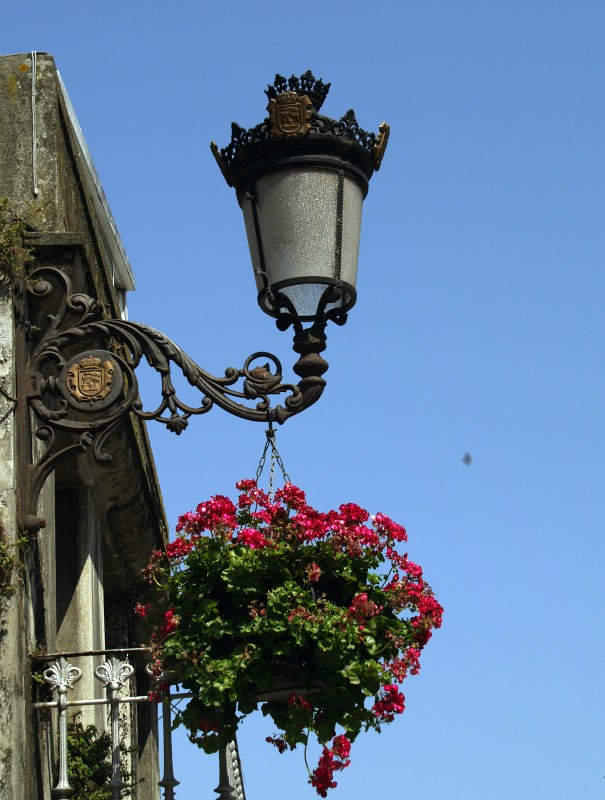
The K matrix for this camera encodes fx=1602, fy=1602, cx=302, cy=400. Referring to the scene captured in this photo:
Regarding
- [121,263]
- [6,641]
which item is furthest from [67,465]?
[121,263]

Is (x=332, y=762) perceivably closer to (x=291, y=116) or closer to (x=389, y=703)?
(x=389, y=703)

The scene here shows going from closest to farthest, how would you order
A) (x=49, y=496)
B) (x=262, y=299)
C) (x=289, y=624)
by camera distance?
(x=289, y=624)
(x=262, y=299)
(x=49, y=496)

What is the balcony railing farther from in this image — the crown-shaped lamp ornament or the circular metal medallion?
the crown-shaped lamp ornament

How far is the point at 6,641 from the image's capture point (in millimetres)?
6250

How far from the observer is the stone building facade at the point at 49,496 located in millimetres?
6375

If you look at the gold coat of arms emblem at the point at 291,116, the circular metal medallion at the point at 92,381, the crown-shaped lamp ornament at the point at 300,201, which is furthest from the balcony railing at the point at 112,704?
the gold coat of arms emblem at the point at 291,116

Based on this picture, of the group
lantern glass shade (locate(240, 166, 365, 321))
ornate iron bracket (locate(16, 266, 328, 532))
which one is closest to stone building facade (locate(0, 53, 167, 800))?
ornate iron bracket (locate(16, 266, 328, 532))

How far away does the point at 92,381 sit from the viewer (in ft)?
21.4

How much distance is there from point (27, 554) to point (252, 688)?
1239mm

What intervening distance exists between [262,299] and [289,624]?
1446 millimetres

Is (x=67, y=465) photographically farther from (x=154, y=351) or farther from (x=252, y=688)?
(x=252, y=688)

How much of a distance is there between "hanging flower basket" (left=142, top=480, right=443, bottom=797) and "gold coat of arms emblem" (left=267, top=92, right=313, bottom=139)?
5.10ft

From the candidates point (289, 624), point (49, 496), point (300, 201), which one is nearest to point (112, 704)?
point (289, 624)

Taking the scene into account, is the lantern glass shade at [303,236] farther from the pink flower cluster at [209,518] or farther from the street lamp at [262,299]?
the pink flower cluster at [209,518]
